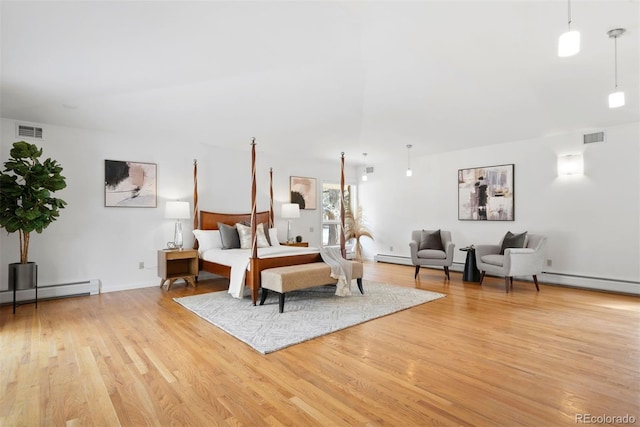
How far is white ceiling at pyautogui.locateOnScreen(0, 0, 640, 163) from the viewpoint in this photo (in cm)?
228

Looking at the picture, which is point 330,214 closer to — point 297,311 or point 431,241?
point 431,241

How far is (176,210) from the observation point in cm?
531

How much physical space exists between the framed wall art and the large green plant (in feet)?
21.7

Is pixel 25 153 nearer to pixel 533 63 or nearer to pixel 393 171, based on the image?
pixel 533 63

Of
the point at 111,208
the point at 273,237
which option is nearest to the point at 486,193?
the point at 273,237

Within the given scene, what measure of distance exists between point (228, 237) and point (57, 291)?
2422 mm

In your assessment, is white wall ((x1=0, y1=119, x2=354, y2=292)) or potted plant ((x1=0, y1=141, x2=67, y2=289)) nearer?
→ potted plant ((x1=0, y1=141, x2=67, y2=289))

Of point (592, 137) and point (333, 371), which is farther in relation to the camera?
point (592, 137)

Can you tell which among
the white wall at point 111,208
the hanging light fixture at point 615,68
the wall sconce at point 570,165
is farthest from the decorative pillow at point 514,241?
the white wall at point 111,208

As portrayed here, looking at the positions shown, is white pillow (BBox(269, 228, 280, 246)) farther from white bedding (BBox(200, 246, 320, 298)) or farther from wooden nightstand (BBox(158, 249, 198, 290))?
wooden nightstand (BBox(158, 249, 198, 290))

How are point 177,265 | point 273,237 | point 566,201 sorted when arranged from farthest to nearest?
point 273,237
point 177,265
point 566,201

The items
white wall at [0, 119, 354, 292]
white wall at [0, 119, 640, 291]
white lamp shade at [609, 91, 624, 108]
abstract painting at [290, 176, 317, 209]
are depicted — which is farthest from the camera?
abstract painting at [290, 176, 317, 209]

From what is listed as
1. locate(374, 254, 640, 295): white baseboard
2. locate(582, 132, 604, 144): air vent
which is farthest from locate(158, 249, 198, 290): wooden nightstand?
locate(582, 132, 604, 144): air vent

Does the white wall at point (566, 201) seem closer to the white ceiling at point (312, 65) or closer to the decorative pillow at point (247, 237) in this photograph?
the white ceiling at point (312, 65)
